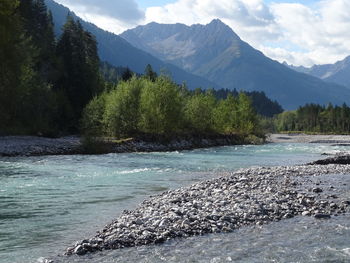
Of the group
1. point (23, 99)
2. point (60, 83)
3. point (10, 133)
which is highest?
point (60, 83)

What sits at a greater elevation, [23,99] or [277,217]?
[23,99]

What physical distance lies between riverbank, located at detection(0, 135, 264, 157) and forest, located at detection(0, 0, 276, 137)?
12.7 ft

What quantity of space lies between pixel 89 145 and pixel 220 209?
38239 mm

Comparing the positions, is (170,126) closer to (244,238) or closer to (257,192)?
(257,192)

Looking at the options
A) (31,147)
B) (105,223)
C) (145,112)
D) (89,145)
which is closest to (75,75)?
(145,112)

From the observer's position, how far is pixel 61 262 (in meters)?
11.5

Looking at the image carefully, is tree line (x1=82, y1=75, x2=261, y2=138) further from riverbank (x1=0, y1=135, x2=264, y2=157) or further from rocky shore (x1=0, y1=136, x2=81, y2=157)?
rocky shore (x1=0, y1=136, x2=81, y2=157)

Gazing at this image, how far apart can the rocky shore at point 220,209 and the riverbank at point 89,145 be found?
→ 97.8 feet

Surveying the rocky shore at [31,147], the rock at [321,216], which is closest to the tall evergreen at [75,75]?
the rocky shore at [31,147]

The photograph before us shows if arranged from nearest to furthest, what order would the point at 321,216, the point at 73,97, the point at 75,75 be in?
1. the point at 321,216
2. the point at 73,97
3. the point at 75,75

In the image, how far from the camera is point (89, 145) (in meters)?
53.0

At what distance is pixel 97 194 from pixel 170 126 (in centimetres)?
5504

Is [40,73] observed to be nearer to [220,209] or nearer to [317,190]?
[317,190]

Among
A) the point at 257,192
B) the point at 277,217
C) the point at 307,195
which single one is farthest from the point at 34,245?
the point at 307,195
